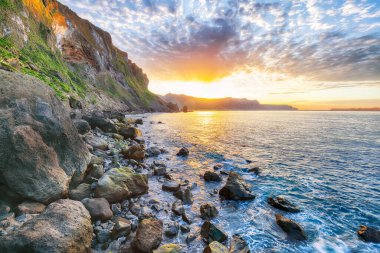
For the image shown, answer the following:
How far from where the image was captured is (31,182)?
7.09 m

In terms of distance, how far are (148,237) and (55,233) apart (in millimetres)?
3140

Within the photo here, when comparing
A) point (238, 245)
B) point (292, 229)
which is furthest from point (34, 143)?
point (292, 229)

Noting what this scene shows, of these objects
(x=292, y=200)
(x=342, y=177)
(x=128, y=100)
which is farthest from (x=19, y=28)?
(x=128, y=100)

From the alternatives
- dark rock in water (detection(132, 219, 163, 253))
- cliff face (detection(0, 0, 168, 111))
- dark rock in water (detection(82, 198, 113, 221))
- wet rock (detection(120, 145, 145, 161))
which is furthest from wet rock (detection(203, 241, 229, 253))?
cliff face (detection(0, 0, 168, 111))

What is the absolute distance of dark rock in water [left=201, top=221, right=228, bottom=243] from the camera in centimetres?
816

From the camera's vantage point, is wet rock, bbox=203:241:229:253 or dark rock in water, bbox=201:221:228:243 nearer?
wet rock, bbox=203:241:229:253

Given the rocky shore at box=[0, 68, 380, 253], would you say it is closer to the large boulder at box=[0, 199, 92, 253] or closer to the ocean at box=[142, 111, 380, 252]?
the large boulder at box=[0, 199, 92, 253]

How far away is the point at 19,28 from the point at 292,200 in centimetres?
5547

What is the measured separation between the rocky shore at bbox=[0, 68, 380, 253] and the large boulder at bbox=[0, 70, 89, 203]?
27mm

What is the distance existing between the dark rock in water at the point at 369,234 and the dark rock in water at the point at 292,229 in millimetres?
2834

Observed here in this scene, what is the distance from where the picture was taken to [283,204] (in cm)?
1146

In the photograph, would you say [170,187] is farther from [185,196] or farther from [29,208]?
[29,208]

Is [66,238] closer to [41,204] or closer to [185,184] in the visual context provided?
[41,204]

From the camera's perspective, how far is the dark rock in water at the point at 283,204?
36.4ft
